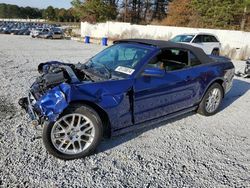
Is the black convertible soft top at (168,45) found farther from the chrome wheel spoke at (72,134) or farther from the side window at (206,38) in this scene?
the side window at (206,38)

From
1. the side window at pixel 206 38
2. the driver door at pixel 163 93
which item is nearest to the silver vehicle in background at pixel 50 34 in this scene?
the side window at pixel 206 38

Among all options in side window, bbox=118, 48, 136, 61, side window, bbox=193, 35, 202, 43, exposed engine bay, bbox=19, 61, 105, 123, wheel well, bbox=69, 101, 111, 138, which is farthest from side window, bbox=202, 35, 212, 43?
wheel well, bbox=69, 101, 111, 138

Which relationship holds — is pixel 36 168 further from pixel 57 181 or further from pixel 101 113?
pixel 101 113

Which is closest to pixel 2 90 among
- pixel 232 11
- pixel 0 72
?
pixel 0 72

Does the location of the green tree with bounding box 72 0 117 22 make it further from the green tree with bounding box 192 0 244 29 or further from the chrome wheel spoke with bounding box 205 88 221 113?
the chrome wheel spoke with bounding box 205 88 221 113

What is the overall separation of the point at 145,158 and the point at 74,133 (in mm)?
999

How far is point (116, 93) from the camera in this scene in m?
3.26

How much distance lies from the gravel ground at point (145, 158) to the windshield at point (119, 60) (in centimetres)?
103

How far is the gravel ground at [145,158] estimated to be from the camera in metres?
2.83

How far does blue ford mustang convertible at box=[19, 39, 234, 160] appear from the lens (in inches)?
119

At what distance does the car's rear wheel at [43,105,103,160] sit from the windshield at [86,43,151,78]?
0.75 metres

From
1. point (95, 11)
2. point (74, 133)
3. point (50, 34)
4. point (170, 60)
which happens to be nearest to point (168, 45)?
point (170, 60)

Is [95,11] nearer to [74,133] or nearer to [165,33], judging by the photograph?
[165,33]

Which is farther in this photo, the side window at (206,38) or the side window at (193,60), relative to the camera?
the side window at (206,38)
